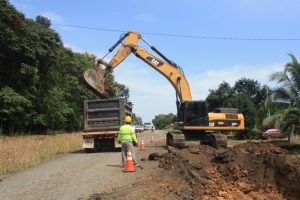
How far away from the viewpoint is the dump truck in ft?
71.1

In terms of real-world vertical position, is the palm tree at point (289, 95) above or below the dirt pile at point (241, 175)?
A: above

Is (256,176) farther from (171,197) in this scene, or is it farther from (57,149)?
(57,149)

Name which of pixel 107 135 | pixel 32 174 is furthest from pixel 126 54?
pixel 32 174

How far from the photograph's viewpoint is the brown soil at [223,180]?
1063 cm

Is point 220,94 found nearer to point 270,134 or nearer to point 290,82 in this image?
point 270,134

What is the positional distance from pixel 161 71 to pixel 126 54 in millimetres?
2182

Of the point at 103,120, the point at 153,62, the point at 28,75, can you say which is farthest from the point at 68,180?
the point at 28,75

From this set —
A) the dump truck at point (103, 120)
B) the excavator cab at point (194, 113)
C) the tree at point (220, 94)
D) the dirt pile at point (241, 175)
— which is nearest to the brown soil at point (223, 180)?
the dirt pile at point (241, 175)

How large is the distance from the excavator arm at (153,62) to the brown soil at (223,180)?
7279 millimetres

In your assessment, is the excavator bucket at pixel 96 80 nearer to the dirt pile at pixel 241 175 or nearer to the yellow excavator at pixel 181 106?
the yellow excavator at pixel 181 106

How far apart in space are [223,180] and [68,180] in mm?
5063

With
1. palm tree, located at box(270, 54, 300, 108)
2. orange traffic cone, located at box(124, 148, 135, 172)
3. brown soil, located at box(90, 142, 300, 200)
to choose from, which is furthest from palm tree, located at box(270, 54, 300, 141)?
orange traffic cone, located at box(124, 148, 135, 172)

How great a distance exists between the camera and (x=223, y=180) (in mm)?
14297

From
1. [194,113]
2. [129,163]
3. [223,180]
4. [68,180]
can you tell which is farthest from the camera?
[194,113]
